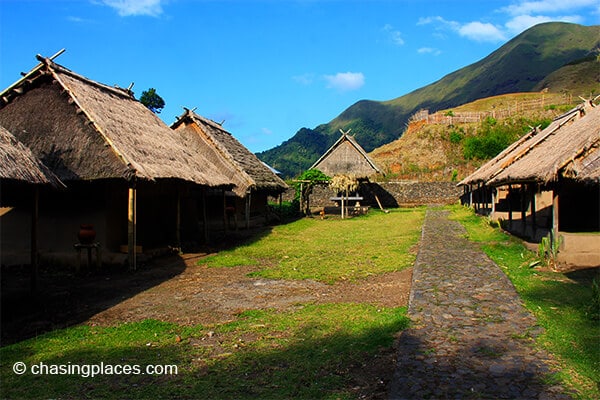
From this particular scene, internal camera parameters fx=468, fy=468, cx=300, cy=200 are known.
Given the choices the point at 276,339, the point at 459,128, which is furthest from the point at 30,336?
the point at 459,128

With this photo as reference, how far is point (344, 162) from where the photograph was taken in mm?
30547

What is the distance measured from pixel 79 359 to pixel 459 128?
162 feet

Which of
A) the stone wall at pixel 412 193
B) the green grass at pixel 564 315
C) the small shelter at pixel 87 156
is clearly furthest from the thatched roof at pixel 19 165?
the stone wall at pixel 412 193

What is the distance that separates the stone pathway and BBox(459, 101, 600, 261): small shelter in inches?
104

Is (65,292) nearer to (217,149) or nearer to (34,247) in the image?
(34,247)

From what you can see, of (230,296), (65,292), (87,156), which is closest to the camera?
(230,296)

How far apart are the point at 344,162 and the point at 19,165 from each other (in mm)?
24458

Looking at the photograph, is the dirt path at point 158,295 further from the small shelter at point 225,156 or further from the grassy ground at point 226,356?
the small shelter at point 225,156

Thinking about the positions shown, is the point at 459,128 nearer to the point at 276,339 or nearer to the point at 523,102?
the point at 523,102

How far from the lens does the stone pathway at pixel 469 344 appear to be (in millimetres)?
4086

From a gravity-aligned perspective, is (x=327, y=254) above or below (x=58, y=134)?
below

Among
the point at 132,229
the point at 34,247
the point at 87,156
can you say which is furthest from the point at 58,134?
the point at 34,247

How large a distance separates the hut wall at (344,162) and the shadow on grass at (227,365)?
2446cm

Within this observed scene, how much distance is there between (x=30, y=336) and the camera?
19.8ft
